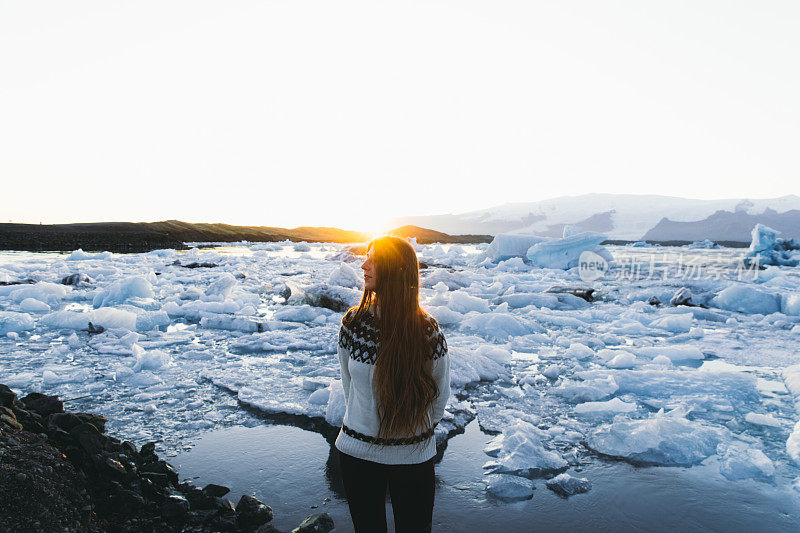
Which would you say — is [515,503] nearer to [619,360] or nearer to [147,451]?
[147,451]

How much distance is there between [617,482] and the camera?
9.53 ft

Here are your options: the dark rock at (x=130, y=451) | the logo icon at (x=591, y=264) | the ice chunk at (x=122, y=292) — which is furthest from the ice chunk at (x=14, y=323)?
the logo icon at (x=591, y=264)

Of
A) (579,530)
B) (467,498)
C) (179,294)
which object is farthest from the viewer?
(179,294)

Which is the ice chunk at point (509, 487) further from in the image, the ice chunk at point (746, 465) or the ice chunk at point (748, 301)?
the ice chunk at point (748, 301)

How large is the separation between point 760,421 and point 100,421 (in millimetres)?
5420

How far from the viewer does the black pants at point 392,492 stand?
1.68 meters

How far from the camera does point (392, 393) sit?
1.59 meters

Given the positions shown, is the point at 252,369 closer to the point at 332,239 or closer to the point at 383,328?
the point at 383,328

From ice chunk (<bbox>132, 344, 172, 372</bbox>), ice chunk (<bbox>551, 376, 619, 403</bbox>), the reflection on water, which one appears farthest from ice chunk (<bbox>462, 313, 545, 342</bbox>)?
ice chunk (<bbox>132, 344, 172, 372</bbox>)

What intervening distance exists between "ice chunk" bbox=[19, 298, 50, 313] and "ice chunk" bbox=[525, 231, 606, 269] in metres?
18.4

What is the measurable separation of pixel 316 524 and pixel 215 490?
2.39 ft

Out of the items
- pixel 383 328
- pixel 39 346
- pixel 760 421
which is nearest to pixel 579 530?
pixel 383 328

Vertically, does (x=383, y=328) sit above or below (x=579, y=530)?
above

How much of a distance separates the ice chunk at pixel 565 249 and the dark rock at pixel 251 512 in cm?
1968
